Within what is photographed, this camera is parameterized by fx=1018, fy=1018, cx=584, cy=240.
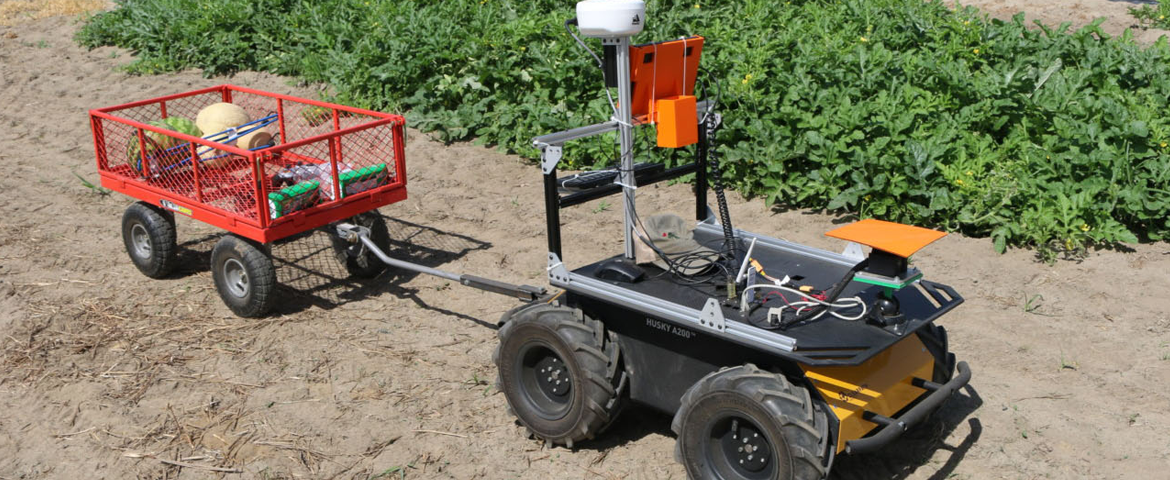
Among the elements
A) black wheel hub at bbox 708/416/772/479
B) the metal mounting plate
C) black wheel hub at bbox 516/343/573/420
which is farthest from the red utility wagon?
black wheel hub at bbox 708/416/772/479

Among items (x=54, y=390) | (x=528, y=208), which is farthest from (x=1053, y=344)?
(x=54, y=390)

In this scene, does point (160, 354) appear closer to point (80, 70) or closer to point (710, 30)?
point (710, 30)

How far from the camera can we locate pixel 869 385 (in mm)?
4383

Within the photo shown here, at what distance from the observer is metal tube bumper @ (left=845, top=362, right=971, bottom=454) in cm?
419

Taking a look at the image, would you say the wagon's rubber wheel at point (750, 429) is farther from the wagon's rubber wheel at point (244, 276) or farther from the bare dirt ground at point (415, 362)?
the wagon's rubber wheel at point (244, 276)

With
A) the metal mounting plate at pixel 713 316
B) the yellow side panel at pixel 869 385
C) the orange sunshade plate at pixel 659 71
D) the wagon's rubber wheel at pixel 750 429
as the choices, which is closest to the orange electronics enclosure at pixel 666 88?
the orange sunshade plate at pixel 659 71

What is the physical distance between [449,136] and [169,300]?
3.96 metres

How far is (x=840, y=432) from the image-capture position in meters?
4.22

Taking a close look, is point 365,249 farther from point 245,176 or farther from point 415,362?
point 415,362

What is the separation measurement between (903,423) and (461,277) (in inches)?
110

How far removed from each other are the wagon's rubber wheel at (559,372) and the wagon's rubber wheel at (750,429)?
449mm

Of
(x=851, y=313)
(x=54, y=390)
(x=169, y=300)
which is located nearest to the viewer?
(x=851, y=313)

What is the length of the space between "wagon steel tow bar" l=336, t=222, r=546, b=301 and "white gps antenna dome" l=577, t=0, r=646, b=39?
64.6 inches

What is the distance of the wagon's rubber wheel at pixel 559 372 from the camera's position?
4.81 metres
